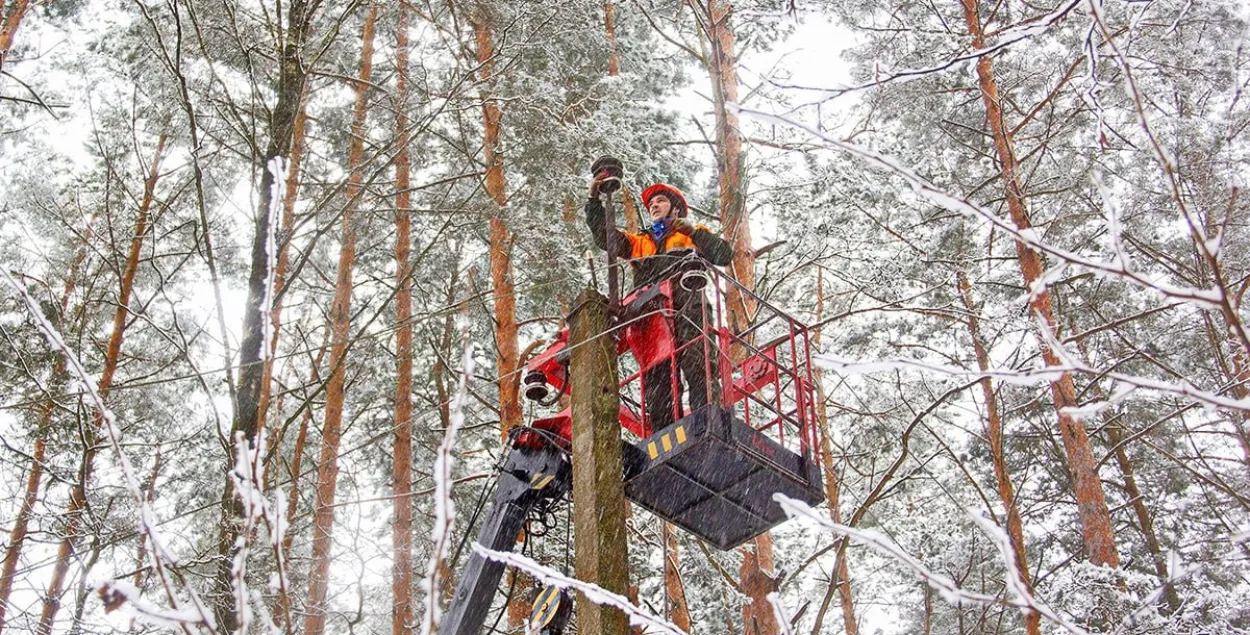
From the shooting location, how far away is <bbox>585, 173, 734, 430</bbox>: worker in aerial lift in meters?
5.91

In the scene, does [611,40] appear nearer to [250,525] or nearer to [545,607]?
[545,607]

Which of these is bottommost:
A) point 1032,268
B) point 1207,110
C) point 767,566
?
point 767,566

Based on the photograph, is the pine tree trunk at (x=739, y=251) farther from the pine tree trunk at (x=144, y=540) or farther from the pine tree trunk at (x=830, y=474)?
the pine tree trunk at (x=144, y=540)

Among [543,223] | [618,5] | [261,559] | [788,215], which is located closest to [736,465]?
[543,223]

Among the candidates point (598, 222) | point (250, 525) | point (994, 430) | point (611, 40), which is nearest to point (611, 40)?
point (611, 40)

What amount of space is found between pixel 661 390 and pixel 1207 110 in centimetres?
1125

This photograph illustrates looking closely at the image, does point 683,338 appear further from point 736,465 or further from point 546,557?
point 546,557

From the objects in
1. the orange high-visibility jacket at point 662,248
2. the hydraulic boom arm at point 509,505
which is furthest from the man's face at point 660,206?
the hydraulic boom arm at point 509,505

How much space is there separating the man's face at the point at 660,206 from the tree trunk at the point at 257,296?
2.40 m

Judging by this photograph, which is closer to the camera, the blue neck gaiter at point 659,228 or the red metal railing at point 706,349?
the red metal railing at point 706,349

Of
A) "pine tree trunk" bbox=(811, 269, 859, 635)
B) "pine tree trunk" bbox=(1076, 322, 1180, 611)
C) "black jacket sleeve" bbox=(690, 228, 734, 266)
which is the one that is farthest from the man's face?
"pine tree trunk" bbox=(1076, 322, 1180, 611)

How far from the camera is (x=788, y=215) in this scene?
1194 centimetres

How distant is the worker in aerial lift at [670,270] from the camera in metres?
5.91

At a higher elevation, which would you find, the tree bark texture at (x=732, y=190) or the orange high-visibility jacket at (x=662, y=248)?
the tree bark texture at (x=732, y=190)
